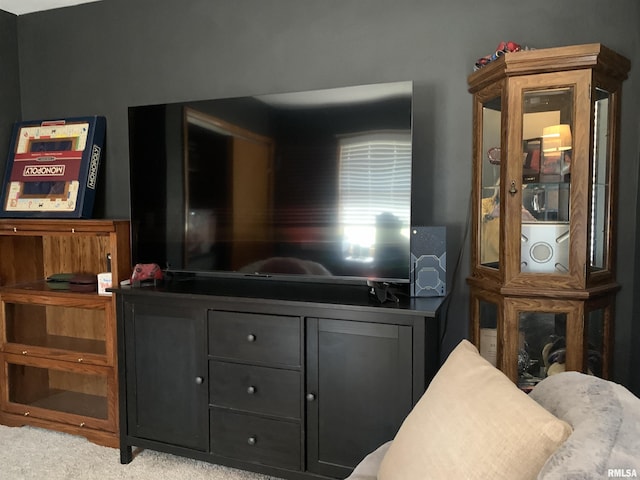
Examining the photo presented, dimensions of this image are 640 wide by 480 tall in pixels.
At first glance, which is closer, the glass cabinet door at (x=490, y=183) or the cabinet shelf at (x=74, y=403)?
the glass cabinet door at (x=490, y=183)

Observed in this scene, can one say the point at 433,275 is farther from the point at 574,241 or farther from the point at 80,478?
the point at 80,478

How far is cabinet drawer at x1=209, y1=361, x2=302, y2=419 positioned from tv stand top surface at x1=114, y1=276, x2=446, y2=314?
32 centimetres

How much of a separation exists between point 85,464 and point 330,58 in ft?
7.78

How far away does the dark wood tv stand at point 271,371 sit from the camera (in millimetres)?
1975

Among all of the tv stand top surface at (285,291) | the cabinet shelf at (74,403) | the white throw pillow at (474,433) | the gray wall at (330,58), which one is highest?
the gray wall at (330,58)

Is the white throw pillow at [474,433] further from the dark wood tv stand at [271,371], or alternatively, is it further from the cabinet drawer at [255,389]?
the cabinet drawer at [255,389]

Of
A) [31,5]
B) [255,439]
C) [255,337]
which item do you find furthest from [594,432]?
[31,5]

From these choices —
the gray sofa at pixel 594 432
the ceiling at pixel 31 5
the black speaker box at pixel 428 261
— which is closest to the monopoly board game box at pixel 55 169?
the ceiling at pixel 31 5

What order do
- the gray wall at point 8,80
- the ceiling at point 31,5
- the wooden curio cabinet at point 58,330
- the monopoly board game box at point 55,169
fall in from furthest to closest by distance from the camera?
the gray wall at point 8,80 → the ceiling at point 31,5 → the monopoly board game box at point 55,169 → the wooden curio cabinet at point 58,330

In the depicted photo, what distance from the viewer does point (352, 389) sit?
203 cm

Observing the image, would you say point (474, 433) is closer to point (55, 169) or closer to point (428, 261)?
point (428, 261)

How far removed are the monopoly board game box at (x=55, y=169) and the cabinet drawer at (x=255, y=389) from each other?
1356 millimetres

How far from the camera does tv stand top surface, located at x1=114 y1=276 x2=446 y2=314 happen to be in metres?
2.03

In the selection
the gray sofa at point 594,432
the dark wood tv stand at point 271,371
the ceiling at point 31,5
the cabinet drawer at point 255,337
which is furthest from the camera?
the ceiling at point 31,5
